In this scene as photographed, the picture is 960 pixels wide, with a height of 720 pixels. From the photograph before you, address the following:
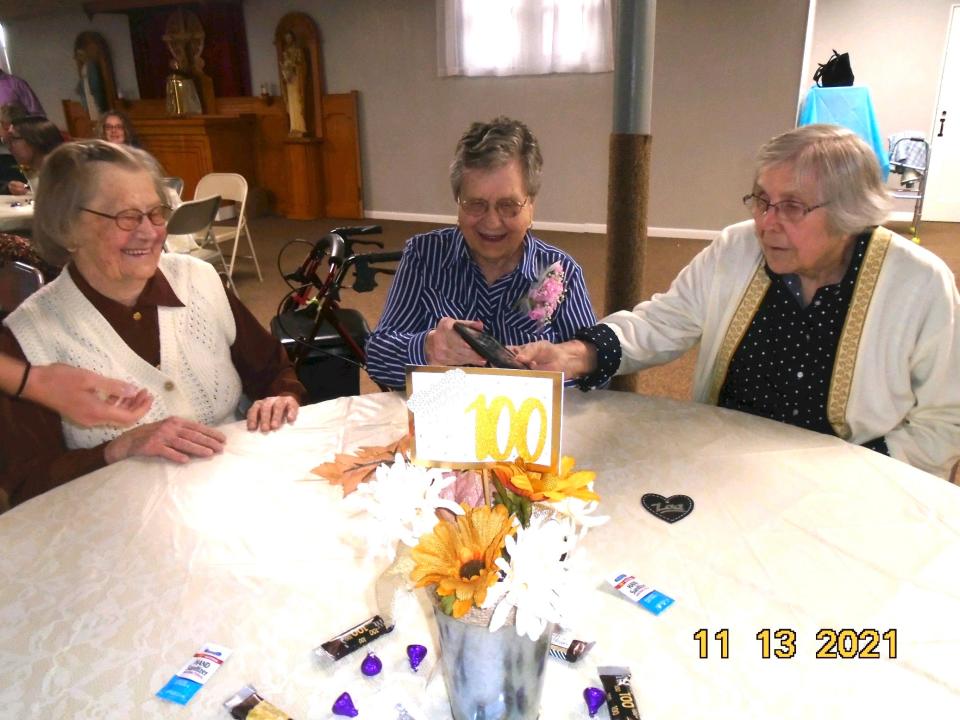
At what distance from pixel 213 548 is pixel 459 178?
1086 mm

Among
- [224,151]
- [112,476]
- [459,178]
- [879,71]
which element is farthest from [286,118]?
[112,476]

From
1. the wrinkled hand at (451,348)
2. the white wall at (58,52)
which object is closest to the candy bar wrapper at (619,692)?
the wrinkled hand at (451,348)

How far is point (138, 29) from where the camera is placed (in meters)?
8.77

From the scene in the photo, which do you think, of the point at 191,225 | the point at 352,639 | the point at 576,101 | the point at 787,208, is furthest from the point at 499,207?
the point at 576,101

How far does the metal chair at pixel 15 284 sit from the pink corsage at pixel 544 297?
124 cm

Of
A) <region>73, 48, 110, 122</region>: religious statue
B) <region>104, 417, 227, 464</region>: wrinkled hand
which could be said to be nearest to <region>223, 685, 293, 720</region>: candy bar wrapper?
<region>104, 417, 227, 464</region>: wrinkled hand

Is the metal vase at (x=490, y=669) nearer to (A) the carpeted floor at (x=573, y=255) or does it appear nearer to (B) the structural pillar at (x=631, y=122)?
(B) the structural pillar at (x=631, y=122)

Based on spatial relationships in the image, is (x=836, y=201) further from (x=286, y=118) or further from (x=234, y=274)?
(x=286, y=118)

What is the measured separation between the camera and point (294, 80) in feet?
25.3

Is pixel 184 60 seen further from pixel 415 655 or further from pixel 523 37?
pixel 415 655

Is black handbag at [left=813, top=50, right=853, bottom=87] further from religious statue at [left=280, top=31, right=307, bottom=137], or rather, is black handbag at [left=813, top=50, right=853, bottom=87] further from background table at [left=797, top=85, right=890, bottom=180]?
religious statue at [left=280, top=31, right=307, bottom=137]

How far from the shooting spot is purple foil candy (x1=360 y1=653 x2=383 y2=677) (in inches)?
31.1

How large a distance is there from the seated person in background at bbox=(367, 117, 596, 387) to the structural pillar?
70 centimetres

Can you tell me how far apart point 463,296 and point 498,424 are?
40.1 inches
